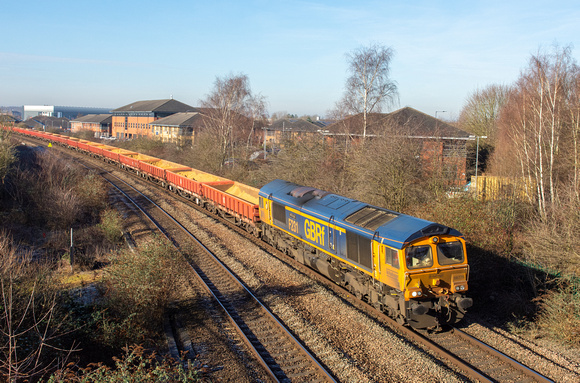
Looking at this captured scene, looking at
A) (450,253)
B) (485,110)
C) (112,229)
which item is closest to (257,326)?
(450,253)

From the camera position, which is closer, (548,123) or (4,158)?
(548,123)

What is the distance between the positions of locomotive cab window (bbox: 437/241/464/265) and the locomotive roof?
0.92 ft

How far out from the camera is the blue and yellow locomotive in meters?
9.27

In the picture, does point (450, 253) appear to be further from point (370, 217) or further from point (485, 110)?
point (485, 110)

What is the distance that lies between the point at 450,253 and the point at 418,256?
89cm

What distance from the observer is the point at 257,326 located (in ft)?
33.7

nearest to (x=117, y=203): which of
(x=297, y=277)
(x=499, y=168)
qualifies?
(x=297, y=277)

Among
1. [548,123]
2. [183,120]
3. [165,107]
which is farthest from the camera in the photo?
[165,107]

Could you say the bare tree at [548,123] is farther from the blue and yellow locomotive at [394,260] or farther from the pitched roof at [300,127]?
the pitched roof at [300,127]

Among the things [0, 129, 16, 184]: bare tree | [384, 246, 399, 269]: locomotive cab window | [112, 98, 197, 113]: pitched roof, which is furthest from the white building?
[384, 246, 399, 269]: locomotive cab window

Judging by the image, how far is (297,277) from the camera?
1338 centimetres

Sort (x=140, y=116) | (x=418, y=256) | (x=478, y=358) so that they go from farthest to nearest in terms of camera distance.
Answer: (x=140, y=116), (x=418, y=256), (x=478, y=358)

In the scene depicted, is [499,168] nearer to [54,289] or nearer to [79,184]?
[54,289]

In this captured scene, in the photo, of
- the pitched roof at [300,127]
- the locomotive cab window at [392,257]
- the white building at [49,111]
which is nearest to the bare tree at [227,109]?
the pitched roof at [300,127]
